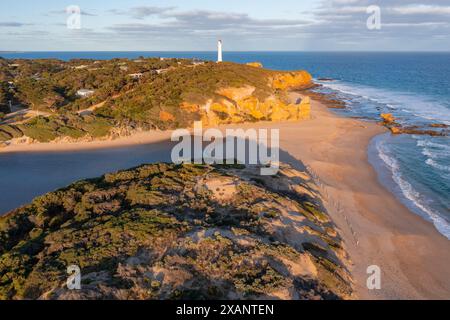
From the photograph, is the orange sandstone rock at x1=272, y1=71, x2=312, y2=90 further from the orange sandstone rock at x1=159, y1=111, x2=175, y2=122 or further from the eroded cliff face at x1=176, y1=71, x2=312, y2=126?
the orange sandstone rock at x1=159, y1=111, x2=175, y2=122

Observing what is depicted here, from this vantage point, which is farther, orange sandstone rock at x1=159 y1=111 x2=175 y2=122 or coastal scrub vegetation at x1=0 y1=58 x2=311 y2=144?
orange sandstone rock at x1=159 y1=111 x2=175 y2=122

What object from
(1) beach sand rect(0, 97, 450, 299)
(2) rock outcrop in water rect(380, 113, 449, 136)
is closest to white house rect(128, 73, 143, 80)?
(1) beach sand rect(0, 97, 450, 299)

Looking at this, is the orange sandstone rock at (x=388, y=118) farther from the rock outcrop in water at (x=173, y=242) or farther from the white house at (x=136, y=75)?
the white house at (x=136, y=75)

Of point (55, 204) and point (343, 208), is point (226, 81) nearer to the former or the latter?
point (343, 208)

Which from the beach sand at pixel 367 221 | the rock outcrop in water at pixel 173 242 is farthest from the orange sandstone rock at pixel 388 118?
the rock outcrop in water at pixel 173 242

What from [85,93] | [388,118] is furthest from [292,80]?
[85,93]
